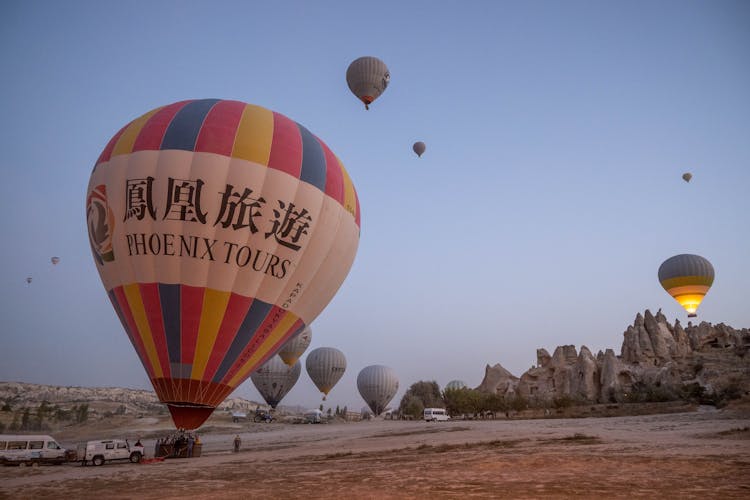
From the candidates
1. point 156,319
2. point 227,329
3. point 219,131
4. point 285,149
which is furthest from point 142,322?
point 285,149

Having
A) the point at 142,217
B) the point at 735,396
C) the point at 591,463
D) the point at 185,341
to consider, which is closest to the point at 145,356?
the point at 185,341

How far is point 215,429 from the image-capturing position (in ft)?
157

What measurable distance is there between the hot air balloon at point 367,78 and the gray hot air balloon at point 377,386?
180 ft

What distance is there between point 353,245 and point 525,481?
1367 centimetres

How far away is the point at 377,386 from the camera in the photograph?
76.8 metres

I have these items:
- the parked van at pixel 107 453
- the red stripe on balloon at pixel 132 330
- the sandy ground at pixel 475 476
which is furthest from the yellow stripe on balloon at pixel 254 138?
the parked van at pixel 107 453

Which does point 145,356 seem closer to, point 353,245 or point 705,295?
point 353,245

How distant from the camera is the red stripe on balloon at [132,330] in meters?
17.2

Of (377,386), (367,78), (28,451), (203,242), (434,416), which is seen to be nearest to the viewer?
(203,242)

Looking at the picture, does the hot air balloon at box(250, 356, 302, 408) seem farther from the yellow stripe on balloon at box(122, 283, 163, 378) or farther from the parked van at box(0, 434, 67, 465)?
the yellow stripe on balloon at box(122, 283, 163, 378)

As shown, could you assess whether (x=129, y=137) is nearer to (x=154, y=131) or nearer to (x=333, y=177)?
(x=154, y=131)

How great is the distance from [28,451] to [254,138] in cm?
1803

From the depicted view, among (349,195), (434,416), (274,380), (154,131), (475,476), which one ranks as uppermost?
(154,131)

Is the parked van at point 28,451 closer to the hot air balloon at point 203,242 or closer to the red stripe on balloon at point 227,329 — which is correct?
the hot air balloon at point 203,242
